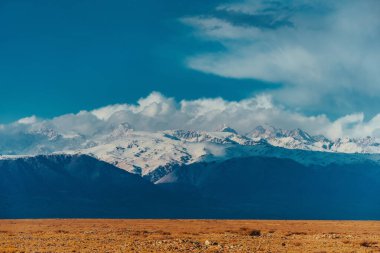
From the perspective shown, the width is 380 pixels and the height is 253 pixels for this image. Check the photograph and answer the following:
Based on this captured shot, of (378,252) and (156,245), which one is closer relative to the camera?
(378,252)

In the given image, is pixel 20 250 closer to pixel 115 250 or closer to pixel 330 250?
pixel 115 250

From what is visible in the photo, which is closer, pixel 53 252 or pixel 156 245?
pixel 53 252

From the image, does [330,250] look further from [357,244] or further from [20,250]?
[20,250]

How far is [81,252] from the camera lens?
6241 cm

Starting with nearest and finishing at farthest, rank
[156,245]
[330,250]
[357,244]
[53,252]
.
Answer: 1. [53,252]
2. [330,250]
3. [156,245]
4. [357,244]

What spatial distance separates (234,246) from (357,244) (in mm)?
18148

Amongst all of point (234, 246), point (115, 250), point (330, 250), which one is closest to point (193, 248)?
point (234, 246)

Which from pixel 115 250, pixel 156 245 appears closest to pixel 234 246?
pixel 156 245

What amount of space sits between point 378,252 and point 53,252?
36351mm

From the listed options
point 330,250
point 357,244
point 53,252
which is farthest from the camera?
point 357,244

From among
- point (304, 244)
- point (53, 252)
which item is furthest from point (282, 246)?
point (53, 252)

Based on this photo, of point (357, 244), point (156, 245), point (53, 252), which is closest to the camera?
point (53, 252)

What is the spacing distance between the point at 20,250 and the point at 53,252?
4201mm

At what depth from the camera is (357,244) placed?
77562mm
